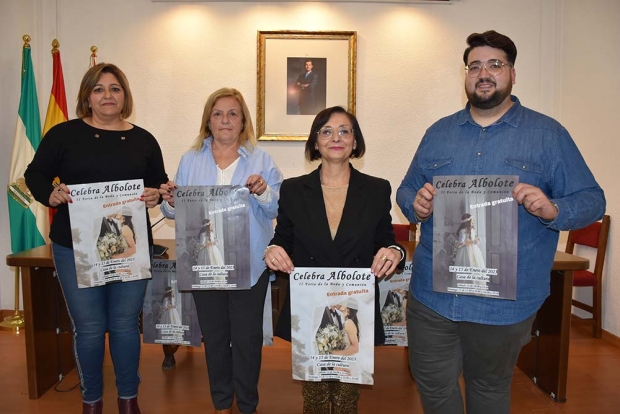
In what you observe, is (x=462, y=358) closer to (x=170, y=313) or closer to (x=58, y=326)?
(x=170, y=313)

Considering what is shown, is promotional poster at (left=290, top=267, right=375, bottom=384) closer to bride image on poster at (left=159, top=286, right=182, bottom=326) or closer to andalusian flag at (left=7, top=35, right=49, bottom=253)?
bride image on poster at (left=159, top=286, right=182, bottom=326)

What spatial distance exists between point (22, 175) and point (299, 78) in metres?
2.55

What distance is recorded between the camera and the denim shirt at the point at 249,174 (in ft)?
7.62

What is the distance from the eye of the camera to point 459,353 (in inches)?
71.6

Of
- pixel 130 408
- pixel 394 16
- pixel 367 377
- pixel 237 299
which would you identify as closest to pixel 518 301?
pixel 367 377

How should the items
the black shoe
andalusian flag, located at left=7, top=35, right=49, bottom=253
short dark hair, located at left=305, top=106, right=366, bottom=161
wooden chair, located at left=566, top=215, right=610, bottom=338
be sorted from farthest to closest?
andalusian flag, located at left=7, top=35, right=49, bottom=253
wooden chair, located at left=566, top=215, right=610, bottom=338
the black shoe
short dark hair, located at left=305, top=106, right=366, bottom=161

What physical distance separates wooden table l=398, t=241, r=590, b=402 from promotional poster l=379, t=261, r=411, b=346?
187 millimetres

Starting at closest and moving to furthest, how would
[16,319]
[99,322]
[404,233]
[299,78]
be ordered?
[99,322], [404,233], [16,319], [299,78]

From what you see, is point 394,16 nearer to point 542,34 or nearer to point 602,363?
point 542,34

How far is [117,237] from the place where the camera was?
225cm

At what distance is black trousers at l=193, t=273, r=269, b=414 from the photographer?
2.33 metres

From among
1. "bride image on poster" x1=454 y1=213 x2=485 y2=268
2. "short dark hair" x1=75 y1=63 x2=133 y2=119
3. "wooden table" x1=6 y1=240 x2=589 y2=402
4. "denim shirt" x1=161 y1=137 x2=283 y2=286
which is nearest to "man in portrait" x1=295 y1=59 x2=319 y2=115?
"wooden table" x1=6 y1=240 x2=589 y2=402

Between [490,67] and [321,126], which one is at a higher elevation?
[490,67]

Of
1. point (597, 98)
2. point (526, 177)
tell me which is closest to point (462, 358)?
point (526, 177)
